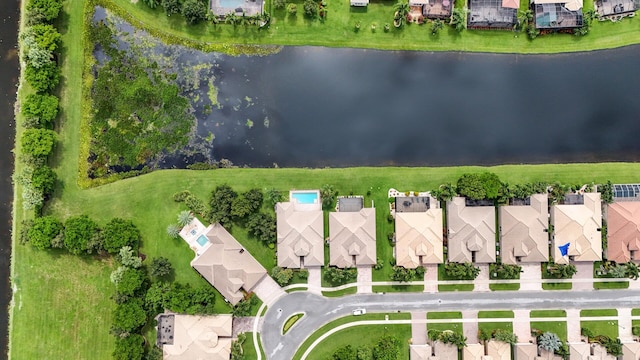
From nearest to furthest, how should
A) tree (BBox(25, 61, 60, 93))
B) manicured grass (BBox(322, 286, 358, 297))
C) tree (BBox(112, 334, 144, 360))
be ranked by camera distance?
tree (BBox(112, 334, 144, 360)) < tree (BBox(25, 61, 60, 93)) < manicured grass (BBox(322, 286, 358, 297))

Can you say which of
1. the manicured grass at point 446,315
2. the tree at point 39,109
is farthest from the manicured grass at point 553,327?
the tree at point 39,109

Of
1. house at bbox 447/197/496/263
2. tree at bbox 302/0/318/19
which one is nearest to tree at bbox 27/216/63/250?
tree at bbox 302/0/318/19

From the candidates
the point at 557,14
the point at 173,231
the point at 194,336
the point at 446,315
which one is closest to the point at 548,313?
the point at 446,315

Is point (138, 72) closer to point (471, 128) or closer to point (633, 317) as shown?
point (471, 128)

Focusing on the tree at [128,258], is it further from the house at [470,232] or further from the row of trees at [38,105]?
the house at [470,232]

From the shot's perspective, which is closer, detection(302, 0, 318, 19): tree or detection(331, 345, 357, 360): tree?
detection(331, 345, 357, 360): tree

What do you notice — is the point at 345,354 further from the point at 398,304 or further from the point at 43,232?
the point at 43,232

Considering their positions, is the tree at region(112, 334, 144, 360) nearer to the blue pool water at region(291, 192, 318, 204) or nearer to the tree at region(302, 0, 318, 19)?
the blue pool water at region(291, 192, 318, 204)
